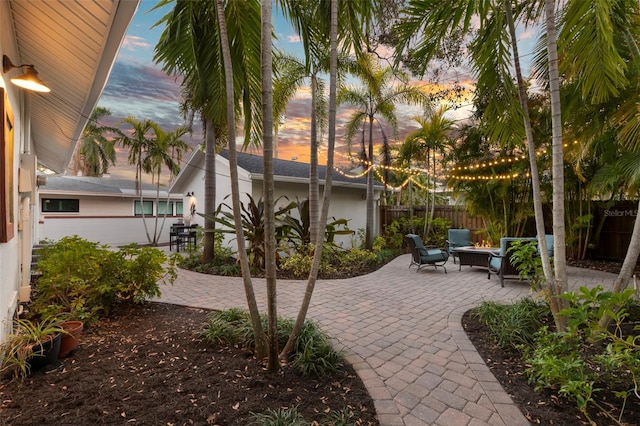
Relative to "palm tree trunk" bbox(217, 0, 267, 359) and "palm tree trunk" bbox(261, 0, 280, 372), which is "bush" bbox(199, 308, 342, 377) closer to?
"palm tree trunk" bbox(261, 0, 280, 372)

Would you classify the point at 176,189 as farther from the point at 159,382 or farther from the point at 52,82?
the point at 159,382

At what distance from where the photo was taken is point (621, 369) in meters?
2.69

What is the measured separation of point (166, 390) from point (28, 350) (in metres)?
1.24

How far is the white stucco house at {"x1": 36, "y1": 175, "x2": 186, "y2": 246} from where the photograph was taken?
12.2 metres

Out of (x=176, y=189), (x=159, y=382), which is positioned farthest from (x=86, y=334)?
(x=176, y=189)

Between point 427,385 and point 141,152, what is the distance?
1451cm

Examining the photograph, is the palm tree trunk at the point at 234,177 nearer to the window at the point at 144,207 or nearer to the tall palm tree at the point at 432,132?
the tall palm tree at the point at 432,132

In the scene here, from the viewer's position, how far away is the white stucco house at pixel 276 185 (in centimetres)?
972

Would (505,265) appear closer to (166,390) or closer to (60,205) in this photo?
(166,390)

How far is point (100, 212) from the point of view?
13664 mm

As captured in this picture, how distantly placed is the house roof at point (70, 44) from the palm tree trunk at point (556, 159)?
3.68 m

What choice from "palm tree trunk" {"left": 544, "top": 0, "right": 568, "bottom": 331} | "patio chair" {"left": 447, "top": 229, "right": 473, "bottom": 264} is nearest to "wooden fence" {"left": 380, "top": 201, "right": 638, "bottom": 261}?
"patio chair" {"left": 447, "top": 229, "right": 473, "bottom": 264}

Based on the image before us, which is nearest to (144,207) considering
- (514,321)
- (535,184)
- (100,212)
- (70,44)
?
(100,212)

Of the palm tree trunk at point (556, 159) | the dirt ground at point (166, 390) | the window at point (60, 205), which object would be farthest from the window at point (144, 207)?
the palm tree trunk at point (556, 159)
